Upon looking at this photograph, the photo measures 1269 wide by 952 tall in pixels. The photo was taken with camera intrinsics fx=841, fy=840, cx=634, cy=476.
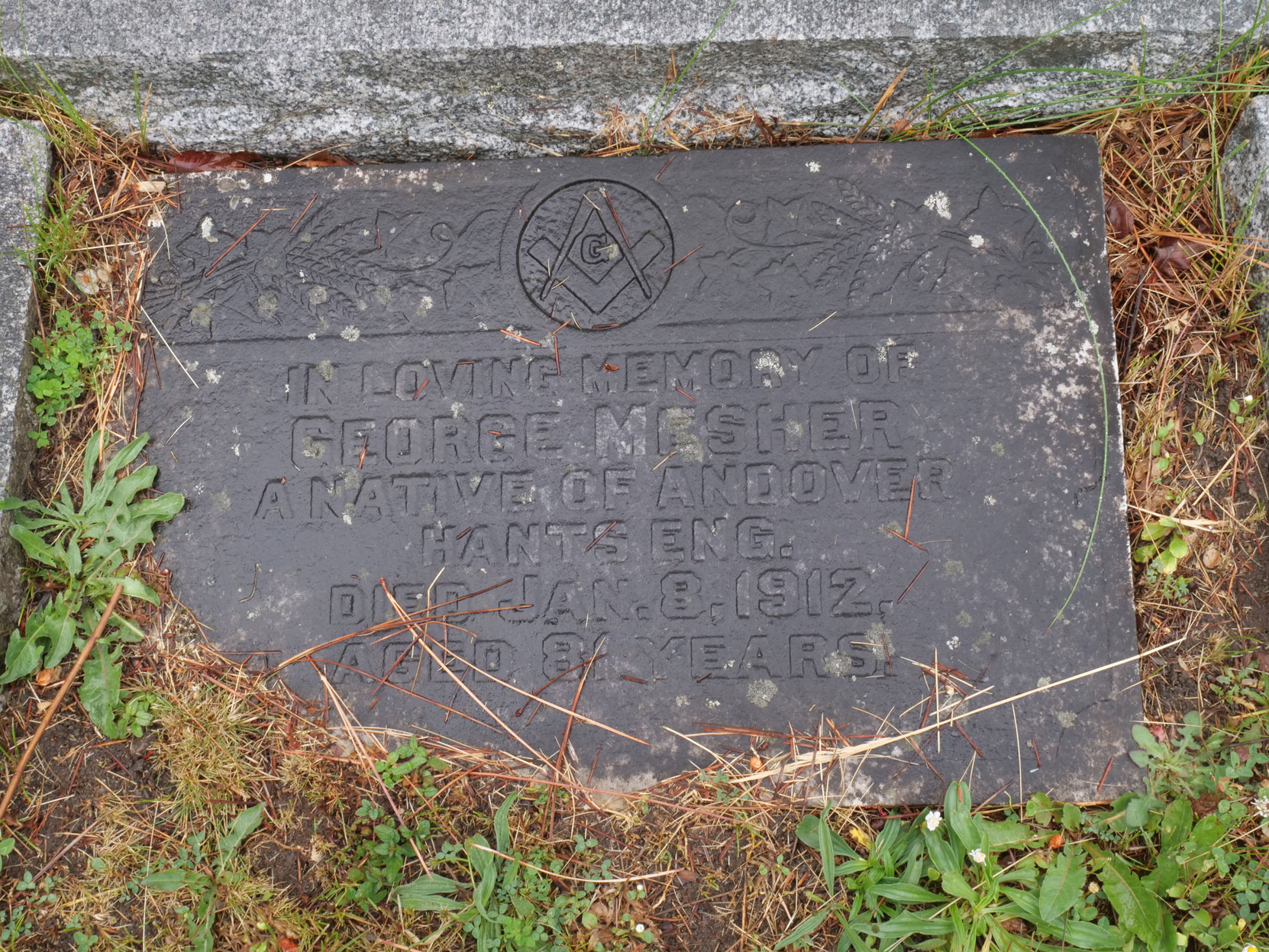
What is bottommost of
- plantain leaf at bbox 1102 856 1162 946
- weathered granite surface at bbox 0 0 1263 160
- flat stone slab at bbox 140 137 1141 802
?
plantain leaf at bbox 1102 856 1162 946

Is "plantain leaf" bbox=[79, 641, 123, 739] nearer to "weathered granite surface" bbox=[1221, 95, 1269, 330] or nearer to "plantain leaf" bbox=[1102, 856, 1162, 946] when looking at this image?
"plantain leaf" bbox=[1102, 856, 1162, 946]

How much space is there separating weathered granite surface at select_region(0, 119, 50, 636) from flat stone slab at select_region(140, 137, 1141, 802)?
33 centimetres

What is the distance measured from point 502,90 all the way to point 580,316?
24.0 inches

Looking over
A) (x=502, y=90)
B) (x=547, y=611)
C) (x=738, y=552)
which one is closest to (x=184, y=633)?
(x=547, y=611)

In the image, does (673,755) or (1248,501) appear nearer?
(673,755)

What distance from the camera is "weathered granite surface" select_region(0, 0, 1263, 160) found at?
2021mm

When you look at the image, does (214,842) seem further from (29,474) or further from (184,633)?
(29,474)

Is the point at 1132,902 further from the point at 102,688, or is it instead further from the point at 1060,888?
the point at 102,688

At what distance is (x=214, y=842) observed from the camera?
2.05 metres

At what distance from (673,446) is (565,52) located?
99 cm

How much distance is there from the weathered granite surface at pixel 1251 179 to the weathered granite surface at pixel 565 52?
0.20m

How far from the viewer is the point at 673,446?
6.85 ft

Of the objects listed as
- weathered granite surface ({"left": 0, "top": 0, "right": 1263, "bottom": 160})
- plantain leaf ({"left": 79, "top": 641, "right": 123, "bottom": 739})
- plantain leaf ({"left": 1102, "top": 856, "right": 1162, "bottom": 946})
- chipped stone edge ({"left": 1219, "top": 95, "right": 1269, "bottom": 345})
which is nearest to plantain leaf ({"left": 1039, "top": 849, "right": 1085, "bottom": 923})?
plantain leaf ({"left": 1102, "top": 856, "right": 1162, "bottom": 946})

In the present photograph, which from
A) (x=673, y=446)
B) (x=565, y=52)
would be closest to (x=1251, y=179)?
(x=673, y=446)
